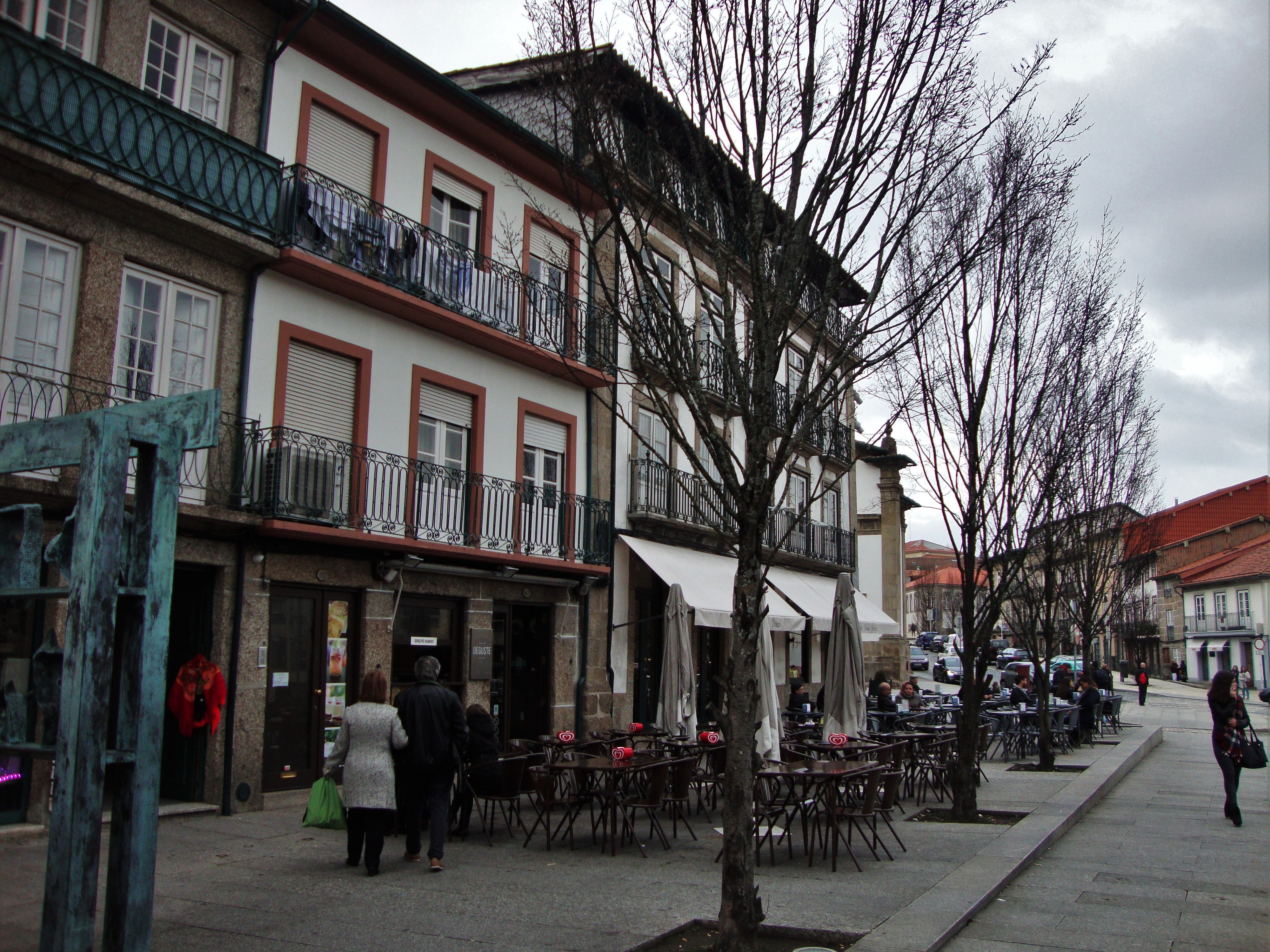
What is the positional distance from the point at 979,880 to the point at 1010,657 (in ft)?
195

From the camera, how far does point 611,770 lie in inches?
362

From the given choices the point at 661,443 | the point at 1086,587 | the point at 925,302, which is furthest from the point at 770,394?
the point at 1086,587

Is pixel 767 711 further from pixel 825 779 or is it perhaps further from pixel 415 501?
pixel 415 501

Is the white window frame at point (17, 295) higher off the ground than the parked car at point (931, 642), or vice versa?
the white window frame at point (17, 295)

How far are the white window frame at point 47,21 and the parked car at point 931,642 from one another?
7186 centimetres

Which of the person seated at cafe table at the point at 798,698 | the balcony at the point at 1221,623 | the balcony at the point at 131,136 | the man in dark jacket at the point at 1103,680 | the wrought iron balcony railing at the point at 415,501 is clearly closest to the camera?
the balcony at the point at 131,136

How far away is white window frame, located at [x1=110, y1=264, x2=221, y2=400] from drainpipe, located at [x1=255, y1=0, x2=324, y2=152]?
1.98 meters

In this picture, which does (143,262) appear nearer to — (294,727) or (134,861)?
(294,727)

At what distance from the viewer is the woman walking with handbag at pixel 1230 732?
433 inches

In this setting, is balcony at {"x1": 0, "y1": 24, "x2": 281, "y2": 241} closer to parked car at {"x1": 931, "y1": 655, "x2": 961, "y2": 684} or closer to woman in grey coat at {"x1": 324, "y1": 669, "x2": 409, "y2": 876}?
woman in grey coat at {"x1": 324, "y1": 669, "x2": 409, "y2": 876}

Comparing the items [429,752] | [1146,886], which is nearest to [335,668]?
[429,752]

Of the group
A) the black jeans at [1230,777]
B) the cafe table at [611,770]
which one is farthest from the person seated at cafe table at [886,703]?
the cafe table at [611,770]

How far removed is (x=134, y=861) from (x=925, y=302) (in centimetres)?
581

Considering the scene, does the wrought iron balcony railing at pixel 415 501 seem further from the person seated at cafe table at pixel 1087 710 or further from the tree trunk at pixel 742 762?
the person seated at cafe table at pixel 1087 710
